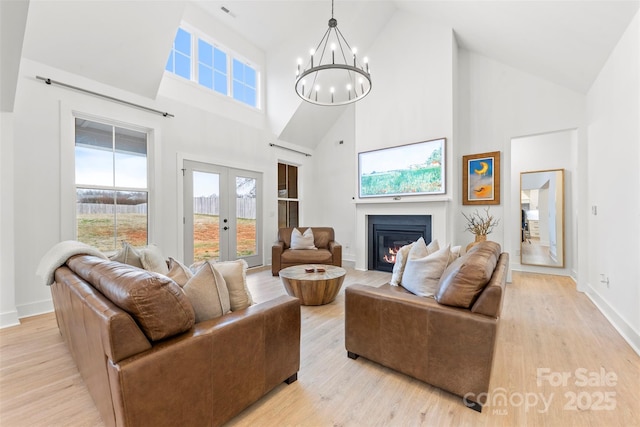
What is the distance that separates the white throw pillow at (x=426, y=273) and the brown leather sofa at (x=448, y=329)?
0.23 metres

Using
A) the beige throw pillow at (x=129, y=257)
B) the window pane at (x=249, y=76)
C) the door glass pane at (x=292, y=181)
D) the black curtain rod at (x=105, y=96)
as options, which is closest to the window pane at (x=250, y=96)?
the window pane at (x=249, y=76)

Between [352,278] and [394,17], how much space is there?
4.82m

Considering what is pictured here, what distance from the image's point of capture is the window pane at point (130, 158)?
3713 millimetres

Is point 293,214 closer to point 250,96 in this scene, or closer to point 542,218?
point 250,96

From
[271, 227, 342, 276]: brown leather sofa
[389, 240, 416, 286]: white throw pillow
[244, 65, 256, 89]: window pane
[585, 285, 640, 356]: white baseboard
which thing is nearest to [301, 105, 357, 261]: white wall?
[271, 227, 342, 276]: brown leather sofa

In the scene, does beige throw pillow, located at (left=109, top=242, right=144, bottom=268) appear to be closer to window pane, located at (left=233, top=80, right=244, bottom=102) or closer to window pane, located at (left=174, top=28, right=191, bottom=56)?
window pane, located at (left=174, top=28, right=191, bottom=56)

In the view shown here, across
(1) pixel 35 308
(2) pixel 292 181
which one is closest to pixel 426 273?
(1) pixel 35 308

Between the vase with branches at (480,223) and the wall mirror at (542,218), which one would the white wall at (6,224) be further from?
the wall mirror at (542,218)

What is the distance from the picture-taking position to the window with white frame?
4.44 metres

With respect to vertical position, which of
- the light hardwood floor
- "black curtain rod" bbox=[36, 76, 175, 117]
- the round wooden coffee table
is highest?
"black curtain rod" bbox=[36, 76, 175, 117]

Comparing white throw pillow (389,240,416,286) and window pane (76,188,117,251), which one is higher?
window pane (76,188,117,251)

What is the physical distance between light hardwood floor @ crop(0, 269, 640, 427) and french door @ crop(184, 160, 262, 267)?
2130 mm

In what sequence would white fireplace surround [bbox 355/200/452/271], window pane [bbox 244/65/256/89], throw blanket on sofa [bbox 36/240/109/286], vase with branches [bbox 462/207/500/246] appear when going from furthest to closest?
window pane [bbox 244/65/256/89] < white fireplace surround [bbox 355/200/452/271] < vase with branches [bbox 462/207/500/246] < throw blanket on sofa [bbox 36/240/109/286]

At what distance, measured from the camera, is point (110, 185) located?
3.61 metres
